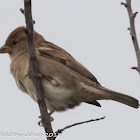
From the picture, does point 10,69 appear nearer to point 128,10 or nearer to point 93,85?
point 93,85

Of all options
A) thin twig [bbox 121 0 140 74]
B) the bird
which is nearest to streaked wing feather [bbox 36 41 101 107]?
the bird

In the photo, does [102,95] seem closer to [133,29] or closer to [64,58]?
[64,58]

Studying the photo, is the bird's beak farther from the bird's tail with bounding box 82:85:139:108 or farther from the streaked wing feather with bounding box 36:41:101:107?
the bird's tail with bounding box 82:85:139:108

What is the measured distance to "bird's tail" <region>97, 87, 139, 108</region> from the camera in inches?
193

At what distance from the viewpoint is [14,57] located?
228 inches

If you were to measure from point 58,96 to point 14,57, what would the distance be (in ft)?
4.07

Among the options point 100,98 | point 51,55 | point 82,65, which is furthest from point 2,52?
point 100,98

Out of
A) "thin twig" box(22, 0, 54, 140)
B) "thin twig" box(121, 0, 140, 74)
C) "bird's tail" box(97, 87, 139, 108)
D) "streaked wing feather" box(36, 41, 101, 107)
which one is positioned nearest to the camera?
"thin twig" box(121, 0, 140, 74)

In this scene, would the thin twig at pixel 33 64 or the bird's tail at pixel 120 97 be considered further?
the bird's tail at pixel 120 97

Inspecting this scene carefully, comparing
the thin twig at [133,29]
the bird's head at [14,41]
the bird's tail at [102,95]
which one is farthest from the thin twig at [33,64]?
the bird's head at [14,41]

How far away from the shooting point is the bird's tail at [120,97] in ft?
16.0

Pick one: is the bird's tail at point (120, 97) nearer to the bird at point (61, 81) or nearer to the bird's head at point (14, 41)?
the bird at point (61, 81)

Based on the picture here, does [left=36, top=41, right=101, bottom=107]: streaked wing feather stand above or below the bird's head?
below

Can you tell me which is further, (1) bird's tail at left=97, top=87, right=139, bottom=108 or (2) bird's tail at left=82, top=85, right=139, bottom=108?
(2) bird's tail at left=82, top=85, right=139, bottom=108
